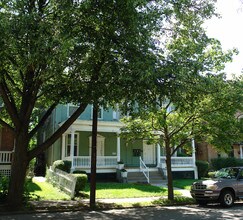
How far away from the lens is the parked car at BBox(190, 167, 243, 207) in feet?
44.5

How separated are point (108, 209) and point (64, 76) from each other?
19.4 ft

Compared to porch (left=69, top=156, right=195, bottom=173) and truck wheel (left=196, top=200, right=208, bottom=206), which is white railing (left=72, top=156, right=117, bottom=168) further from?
truck wheel (left=196, top=200, right=208, bottom=206)

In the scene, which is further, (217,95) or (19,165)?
(217,95)

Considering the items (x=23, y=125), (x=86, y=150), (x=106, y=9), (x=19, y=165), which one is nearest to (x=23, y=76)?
(x=23, y=125)

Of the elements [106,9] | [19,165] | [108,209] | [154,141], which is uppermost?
[106,9]

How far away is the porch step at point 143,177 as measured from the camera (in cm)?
2399

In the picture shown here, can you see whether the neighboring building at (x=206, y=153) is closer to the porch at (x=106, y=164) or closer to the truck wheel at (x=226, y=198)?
the porch at (x=106, y=164)

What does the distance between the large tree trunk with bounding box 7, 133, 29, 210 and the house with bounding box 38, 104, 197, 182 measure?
1118 centimetres

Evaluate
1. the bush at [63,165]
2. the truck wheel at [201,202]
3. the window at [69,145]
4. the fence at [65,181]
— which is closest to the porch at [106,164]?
the bush at [63,165]

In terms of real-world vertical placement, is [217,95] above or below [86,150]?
above

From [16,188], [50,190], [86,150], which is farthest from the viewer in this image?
[86,150]

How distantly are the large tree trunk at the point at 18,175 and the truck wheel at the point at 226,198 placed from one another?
8.40 m

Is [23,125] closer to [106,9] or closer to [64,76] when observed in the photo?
[64,76]

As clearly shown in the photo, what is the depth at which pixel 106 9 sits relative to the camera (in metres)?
10.3
